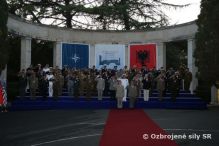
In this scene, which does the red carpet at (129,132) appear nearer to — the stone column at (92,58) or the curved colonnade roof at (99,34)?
the curved colonnade roof at (99,34)

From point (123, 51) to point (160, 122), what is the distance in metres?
14.4

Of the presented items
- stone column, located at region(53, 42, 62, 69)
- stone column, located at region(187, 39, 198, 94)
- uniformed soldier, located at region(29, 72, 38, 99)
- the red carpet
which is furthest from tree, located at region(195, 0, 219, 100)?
stone column, located at region(53, 42, 62, 69)

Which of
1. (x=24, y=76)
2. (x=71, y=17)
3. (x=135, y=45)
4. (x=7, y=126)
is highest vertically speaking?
(x=71, y=17)

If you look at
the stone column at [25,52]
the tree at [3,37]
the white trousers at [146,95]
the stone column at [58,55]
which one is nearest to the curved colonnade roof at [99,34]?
the stone column at [25,52]

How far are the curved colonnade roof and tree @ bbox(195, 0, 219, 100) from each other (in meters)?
4.98

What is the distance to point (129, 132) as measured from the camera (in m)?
12.7

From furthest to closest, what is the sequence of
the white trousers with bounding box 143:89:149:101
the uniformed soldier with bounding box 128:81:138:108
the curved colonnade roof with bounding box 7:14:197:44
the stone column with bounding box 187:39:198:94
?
the curved colonnade roof with bounding box 7:14:197:44 < the stone column with bounding box 187:39:198:94 < the white trousers with bounding box 143:89:149:101 < the uniformed soldier with bounding box 128:81:138:108

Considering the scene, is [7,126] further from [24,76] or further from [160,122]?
[24,76]

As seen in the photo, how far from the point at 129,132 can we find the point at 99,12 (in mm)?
23086

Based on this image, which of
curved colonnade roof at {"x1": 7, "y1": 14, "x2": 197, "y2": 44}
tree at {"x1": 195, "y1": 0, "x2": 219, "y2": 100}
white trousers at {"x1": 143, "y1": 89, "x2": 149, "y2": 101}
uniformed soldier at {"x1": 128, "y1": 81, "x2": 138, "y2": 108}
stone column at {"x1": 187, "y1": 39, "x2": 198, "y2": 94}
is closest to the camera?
tree at {"x1": 195, "y1": 0, "x2": 219, "y2": 100}

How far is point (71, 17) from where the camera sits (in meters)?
36.8

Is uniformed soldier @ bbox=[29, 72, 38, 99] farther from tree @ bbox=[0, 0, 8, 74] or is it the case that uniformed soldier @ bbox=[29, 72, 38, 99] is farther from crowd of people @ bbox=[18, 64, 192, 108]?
tree @ bbox=[0, 0, 8, 74]

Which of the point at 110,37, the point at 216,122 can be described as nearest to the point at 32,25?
the point at 110,37

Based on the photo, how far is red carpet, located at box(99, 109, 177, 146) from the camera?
1062 centimetres
